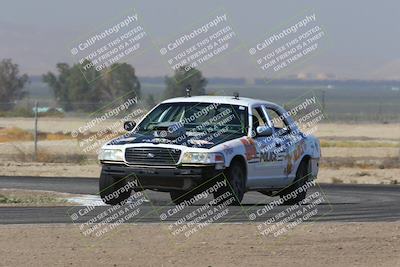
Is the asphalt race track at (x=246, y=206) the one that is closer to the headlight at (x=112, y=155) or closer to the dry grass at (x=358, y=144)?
the headlight at (x=112, y=155)

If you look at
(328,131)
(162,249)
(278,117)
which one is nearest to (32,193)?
(278,117)

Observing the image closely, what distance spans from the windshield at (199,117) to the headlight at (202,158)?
927mm

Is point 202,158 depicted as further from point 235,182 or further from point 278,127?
point 278,127

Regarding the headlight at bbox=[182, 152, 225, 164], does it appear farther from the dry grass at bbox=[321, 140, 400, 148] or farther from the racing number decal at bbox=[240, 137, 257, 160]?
the dry grass at bbox=[321, 140, 400, 148]

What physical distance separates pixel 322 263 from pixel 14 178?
1551 centimetres

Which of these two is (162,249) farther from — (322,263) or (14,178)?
(14,178)

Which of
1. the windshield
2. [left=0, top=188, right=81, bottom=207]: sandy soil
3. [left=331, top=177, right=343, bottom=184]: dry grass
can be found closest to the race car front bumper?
the windshield

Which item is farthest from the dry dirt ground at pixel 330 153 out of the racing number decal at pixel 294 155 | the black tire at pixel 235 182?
the black tire at pixel 235 182

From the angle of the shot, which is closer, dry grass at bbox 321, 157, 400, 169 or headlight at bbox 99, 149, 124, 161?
headlight at bbox 99, 149, 124, 161

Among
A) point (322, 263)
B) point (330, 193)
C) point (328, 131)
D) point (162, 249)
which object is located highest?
point (162, 249)

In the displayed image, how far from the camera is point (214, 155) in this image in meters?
15.5

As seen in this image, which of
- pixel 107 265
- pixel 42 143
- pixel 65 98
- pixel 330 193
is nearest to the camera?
pixel 107 265

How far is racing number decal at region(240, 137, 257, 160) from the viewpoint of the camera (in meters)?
16.4

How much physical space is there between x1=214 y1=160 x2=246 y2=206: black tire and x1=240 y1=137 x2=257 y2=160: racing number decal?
8.3 inches
